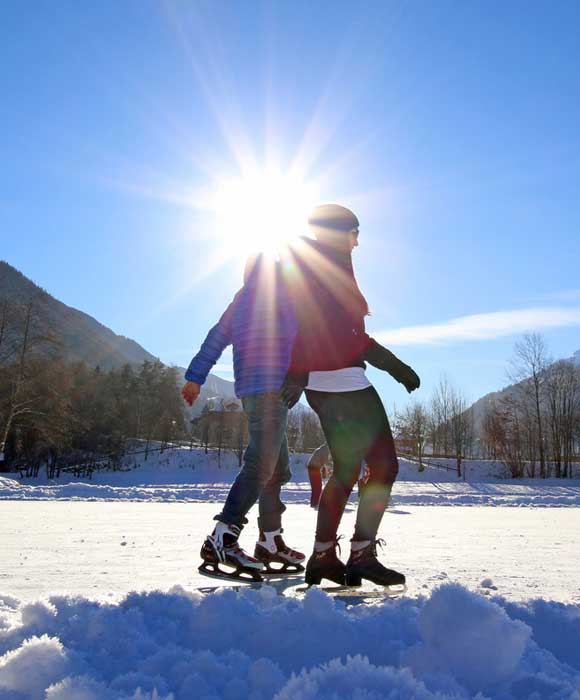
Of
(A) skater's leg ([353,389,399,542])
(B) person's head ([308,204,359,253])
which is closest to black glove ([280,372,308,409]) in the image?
(A) skater's leg ([353,389,399,542])

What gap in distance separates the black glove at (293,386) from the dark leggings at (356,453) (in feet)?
0.40

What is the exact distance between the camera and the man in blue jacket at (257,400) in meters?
2.80

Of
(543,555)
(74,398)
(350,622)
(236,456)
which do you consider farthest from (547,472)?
(350,622)

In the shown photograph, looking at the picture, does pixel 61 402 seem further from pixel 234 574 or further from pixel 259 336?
pixel 234 574

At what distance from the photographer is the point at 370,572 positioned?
245 cm

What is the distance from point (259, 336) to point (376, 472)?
0.97 m

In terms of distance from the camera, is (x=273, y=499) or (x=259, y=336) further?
(x=273, y=499)

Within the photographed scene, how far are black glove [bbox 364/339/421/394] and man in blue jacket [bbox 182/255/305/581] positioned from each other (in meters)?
0.43

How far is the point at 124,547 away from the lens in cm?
387

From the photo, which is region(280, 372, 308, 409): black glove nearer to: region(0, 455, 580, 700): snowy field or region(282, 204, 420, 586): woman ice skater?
region(282, 204, 420, 586): woman ice skater

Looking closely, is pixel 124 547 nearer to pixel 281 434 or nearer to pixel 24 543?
pixel 24 543

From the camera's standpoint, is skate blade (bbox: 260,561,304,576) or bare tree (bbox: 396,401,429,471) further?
bare tree (bbox: 396,401,429,471)

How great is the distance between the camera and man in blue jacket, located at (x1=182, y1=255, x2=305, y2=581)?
2801 mm

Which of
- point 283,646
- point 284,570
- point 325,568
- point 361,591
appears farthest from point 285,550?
point 283,646
